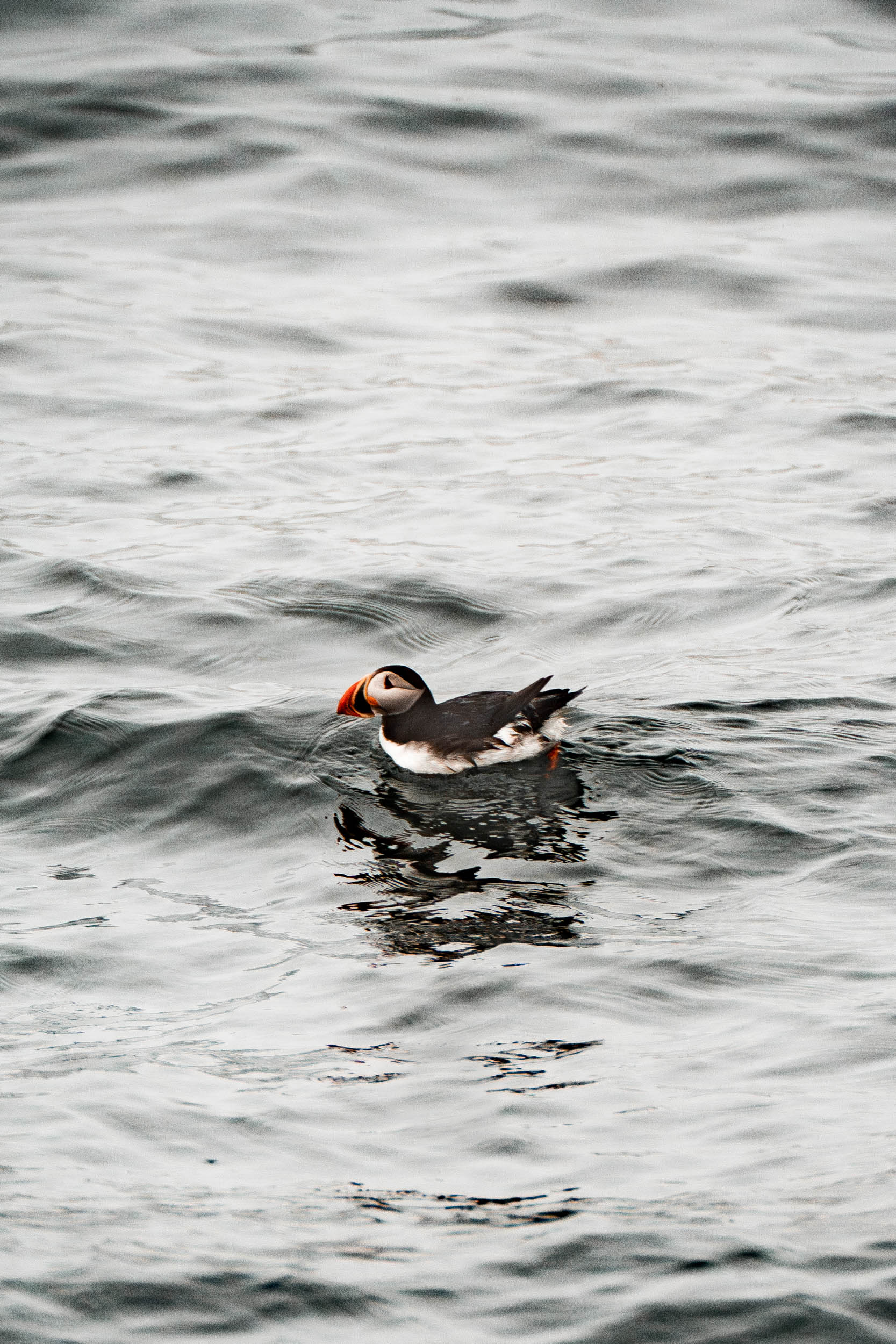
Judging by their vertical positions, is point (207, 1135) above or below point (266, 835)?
above

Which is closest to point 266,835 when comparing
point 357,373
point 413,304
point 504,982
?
point 504,982

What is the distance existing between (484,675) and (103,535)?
10.6ft

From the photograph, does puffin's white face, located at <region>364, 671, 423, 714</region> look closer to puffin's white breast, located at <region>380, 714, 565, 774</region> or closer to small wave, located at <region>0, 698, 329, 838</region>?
puffin's white breast, located at <region>380, 714, 565, 774</region>

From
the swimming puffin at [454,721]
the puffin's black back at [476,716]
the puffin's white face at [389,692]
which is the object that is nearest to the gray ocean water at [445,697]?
the swimming puffin at [454,721]

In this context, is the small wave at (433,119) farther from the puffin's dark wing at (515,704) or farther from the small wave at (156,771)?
the puffin's dark wing at (515,704)

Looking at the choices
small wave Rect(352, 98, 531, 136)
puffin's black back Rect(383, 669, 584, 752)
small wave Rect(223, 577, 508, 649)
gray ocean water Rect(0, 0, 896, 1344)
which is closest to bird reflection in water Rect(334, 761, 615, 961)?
gray ocean water Rect(0, 0, 896, 1344)

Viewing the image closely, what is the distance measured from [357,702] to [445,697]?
3.24ft

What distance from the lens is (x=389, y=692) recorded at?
798 cm

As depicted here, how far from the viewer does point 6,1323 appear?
3.63m

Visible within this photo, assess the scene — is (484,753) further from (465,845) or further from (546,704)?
(465,845)

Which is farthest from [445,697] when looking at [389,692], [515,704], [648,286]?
[648,286]

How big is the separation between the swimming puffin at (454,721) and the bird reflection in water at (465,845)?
0.13m

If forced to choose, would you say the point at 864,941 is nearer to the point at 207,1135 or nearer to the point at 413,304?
the point at 207,1135

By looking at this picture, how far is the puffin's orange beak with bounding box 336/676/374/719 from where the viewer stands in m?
7.94
